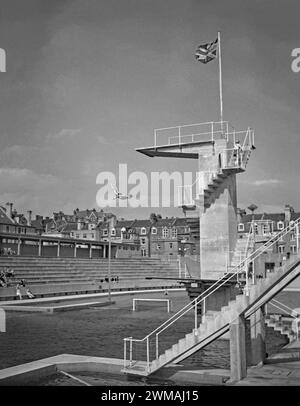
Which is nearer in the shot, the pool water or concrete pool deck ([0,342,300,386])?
concrete pool deck ([0,342,300,386])

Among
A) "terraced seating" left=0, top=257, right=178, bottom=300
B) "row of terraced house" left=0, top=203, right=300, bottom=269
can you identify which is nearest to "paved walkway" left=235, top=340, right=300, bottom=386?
"terraced seating" left=0, top=257, right=178, bottom=300

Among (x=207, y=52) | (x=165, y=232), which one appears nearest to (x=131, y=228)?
(x=165, y=232)

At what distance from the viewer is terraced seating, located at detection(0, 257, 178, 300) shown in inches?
1677

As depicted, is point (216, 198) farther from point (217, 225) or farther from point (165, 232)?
point (165, 232)

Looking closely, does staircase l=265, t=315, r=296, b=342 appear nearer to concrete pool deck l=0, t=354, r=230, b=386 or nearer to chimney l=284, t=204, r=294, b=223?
concrete pool deck l=0, t=354, r=230, b=386

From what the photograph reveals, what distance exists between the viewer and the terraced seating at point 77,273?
42.6 meters

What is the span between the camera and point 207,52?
2295 cm

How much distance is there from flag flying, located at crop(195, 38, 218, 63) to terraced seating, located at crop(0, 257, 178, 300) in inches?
927

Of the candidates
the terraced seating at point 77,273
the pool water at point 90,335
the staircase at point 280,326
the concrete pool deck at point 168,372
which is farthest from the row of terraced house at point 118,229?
the concrete pool deck at point 168,372

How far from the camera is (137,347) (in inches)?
634

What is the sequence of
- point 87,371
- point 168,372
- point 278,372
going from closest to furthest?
1. point 168,372
2. point 278,372
3. point 87,371

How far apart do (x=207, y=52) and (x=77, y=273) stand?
35.3 m
